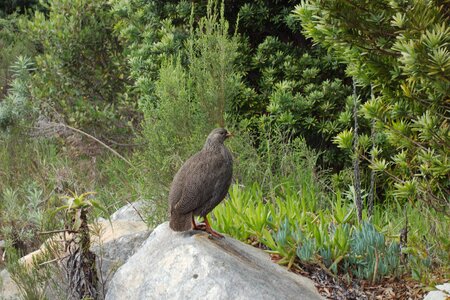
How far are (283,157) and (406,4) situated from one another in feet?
11.1

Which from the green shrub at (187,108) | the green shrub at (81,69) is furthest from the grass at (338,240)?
the green shrub at (81,69)

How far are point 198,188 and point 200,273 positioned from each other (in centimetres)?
59

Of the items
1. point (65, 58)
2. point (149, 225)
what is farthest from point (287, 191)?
point (65, 58)

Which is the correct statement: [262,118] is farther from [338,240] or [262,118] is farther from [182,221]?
[182,221]

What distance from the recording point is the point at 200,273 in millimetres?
4855

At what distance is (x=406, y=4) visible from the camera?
4.28 meters

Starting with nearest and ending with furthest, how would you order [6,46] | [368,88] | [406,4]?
[406,4] → [368,88] → [6,46]

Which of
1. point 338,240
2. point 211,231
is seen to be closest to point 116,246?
point 211,231

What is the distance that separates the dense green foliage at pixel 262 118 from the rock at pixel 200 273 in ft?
1.20

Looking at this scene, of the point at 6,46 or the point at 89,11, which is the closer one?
the point at 89,11

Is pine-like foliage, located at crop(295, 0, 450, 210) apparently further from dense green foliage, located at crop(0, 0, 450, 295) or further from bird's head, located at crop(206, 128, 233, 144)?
bird's head, located at crop(206, 128, 233, 144)

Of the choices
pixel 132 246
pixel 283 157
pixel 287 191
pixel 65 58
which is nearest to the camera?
pixel 132 246

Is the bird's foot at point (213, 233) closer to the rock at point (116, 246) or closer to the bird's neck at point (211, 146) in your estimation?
the bird's neck at point (211, 146)

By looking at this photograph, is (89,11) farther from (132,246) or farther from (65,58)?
(132,246)
